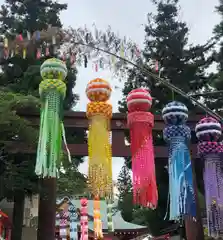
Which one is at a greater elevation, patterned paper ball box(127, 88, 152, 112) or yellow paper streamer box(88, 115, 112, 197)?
patterned paper ball box(127, 88, 152, 112)

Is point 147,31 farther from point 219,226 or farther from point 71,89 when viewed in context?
point 219,226

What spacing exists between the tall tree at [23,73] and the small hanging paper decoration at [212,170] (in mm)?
2313

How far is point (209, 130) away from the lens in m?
5.47

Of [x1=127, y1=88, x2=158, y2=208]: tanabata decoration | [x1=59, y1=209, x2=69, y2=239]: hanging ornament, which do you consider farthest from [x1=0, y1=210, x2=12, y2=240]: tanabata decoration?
[x1=127, y1=88, x2=158, y2=208]: tanabata decoration

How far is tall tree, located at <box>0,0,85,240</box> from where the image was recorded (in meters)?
7.70

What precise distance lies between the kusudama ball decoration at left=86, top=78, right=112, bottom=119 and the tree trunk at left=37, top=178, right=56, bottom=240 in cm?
124

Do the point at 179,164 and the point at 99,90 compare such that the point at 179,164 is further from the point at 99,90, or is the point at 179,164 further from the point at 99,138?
the point at 99,90

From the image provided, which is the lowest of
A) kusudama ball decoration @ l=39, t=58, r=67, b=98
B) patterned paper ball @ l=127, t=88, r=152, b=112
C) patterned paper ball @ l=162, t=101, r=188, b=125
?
patterned paper ball @ l=162, t=101, r=188, b=125

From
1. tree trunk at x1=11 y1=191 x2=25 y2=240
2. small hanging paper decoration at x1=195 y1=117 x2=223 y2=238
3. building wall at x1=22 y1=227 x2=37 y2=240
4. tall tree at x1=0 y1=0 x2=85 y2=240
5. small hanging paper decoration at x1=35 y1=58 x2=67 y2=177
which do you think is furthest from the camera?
building wall at x1=22 y1=227 x2=37 y2=240

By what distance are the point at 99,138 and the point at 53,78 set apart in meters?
1.08

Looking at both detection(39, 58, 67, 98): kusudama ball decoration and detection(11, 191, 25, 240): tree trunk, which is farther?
detection(11, 191, 25, 240): tree trunk

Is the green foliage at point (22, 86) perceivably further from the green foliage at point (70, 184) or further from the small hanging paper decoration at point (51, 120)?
the green foliage at point (70, 184)

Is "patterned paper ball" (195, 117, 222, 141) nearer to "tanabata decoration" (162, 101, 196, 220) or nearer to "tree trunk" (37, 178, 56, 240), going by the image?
"tanabata decoration" (162, 101, 196, 220)

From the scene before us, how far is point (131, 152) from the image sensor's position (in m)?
5.49
